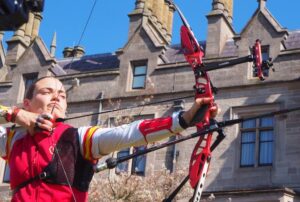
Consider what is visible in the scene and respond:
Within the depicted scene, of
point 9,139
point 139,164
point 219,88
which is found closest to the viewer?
point 9,139

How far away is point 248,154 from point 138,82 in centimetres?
495

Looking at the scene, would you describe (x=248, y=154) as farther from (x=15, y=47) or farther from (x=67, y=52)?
(x=67, y=52)

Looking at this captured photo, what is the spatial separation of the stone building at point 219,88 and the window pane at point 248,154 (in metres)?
0.03

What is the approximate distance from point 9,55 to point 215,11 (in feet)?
28.0

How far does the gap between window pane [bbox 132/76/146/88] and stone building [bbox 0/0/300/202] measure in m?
0.04

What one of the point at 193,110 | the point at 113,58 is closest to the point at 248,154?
the point at 113,58

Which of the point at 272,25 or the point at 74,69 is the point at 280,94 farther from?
the point at 74,69

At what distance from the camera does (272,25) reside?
2170 cm

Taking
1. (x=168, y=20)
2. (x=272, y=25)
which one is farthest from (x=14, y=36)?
(x=272, y=25)

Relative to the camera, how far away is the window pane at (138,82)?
77.0 feet

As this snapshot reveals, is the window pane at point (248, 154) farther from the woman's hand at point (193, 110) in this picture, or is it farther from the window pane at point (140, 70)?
the woman's hand at point (193, 110)

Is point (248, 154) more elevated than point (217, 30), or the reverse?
point (217, 30)

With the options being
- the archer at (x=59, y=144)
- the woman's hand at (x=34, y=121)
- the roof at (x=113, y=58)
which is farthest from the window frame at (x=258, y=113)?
the woman's hand at (x=34, y=121)

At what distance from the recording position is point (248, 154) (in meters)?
20.5
